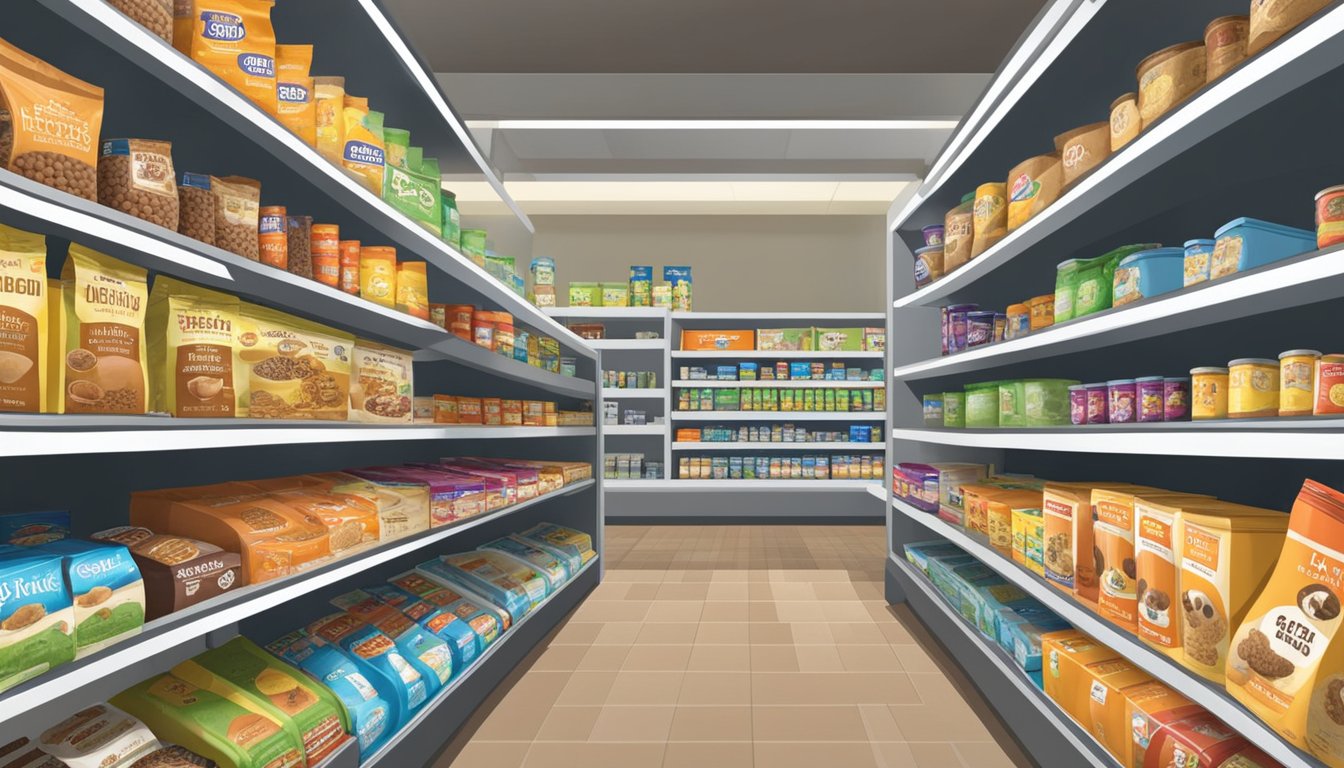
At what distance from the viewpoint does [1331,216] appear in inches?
47.1

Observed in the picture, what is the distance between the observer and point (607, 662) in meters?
3.05

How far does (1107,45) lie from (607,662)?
295cm

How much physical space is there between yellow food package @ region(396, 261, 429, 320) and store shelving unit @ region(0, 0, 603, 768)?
62mm

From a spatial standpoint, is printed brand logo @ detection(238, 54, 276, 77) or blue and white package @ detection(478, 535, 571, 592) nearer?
printed brand logo @ detection(238, 54, 276, 77)

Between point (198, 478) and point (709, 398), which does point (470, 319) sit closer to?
point (198, 478)

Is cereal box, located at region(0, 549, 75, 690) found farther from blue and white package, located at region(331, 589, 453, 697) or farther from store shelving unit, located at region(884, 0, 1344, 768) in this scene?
store shelving unit, located at region(884, 0, 1344, 768)

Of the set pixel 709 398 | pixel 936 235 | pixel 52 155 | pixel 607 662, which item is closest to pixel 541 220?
pixel 709 398

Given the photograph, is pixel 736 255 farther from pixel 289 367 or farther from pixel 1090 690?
pixel 289 367

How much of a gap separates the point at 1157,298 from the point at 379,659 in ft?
7.32

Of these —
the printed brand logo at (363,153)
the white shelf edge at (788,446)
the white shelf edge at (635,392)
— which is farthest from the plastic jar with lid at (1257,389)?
the white shelf edge at (635,392)

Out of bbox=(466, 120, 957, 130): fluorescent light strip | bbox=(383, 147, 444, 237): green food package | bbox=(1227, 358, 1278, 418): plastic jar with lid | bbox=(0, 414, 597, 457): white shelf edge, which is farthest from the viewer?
bbox=(466, 120, 957, 130): fluorescent light strip

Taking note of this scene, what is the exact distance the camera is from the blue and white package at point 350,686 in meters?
1.77

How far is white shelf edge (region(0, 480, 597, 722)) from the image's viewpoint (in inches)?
38.8

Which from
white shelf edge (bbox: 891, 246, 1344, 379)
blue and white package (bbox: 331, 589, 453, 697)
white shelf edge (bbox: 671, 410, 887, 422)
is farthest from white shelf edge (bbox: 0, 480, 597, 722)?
white shelf edge (bbox: 671, 410, 887, 422)
